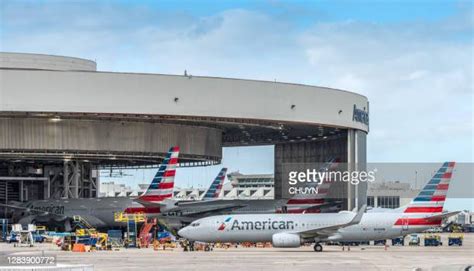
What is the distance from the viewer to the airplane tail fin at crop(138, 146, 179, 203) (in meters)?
78.9

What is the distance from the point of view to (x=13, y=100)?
252 feet

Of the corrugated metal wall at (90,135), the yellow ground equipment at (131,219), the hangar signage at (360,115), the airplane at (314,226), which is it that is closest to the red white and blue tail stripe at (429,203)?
the airplane at (314,226)

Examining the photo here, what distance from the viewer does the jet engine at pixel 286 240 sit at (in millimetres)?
62562

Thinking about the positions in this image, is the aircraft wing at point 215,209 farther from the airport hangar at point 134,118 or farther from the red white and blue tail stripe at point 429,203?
the red white and blue tail stripe at point 429,203

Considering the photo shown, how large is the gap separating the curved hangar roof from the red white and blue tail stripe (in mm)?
19916

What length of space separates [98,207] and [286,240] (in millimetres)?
29309

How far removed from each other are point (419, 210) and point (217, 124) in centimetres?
2911

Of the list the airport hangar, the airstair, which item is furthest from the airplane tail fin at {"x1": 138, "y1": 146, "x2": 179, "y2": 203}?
the airport hangar

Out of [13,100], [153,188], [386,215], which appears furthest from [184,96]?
[386,215]

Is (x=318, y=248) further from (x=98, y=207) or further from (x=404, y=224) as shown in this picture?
(x=98, y=207)

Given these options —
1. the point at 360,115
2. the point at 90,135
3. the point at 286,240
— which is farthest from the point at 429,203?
the point at 90,135

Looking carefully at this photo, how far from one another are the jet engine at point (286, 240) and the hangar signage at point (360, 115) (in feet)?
95.9

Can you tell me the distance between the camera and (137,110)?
78.8 meters

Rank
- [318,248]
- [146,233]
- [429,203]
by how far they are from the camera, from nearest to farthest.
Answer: [318,248]
[429,203]
[146,233]
